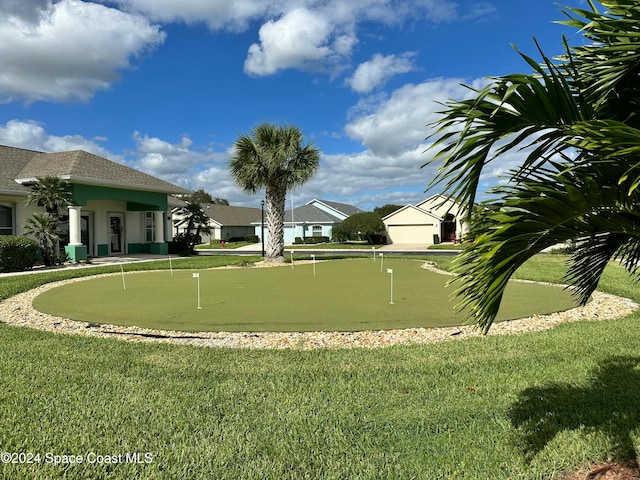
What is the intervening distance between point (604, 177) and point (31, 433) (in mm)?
3856

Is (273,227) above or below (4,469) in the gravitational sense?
above

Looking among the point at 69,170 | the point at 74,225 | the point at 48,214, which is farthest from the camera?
the point at 74,225

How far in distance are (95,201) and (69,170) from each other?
3.38m

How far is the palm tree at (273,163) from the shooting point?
18797 millimetres

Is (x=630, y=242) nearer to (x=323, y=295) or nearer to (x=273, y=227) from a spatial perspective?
(x=323, y=295)

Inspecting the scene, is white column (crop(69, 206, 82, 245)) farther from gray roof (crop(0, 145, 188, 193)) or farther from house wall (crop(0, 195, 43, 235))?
house wall (crop(0, 195, 43, 235))

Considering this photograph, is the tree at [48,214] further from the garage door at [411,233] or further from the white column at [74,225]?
the garage door at [411,233]

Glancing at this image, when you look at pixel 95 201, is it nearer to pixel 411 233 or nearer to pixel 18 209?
pixel 18 209

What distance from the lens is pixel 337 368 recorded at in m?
4.48

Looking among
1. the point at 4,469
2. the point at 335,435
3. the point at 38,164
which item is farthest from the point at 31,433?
the point at 38,164

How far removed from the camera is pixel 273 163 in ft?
61.2

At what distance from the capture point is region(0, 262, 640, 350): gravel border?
591cm

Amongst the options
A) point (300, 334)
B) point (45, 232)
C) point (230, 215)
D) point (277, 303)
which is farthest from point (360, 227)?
point (300, 334)

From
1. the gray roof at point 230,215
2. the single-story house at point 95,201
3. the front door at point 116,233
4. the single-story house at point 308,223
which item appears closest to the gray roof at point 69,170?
the single-story house at point 95,201
